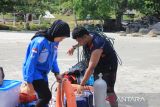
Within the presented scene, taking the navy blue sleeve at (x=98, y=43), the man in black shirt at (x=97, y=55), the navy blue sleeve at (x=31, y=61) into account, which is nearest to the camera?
the navy blue sleeve at (x=31, y=61)

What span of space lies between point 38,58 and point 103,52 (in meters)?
1.10

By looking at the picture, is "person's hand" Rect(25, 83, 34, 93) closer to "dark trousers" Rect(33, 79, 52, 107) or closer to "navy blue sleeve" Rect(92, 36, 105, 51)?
"dark trousers" Rect(33, 79, 52, 107)

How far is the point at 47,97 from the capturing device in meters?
5.92

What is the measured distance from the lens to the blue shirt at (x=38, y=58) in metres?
5.69

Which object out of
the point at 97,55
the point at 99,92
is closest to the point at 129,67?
the point at 97,55

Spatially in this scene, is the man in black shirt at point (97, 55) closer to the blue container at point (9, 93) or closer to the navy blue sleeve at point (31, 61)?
the navy blue sleeve at point (31, 61)

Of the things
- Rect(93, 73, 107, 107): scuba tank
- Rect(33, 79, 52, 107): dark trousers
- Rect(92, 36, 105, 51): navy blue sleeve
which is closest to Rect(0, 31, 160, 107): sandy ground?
Rect(92, 36, 105, 51): navy blue sleeve

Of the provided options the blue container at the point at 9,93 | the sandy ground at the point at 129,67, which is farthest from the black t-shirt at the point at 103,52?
the sandy ground at the point at 129,67

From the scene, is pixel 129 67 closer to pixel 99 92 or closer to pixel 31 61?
pixel 99 92

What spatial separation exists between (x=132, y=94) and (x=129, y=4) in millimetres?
30939

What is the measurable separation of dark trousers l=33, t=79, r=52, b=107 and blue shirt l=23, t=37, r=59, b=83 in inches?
2.6

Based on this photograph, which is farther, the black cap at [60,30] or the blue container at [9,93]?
the black cap at [60,30]

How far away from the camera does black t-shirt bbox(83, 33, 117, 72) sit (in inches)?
251

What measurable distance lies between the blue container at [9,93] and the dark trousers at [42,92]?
0.24m
